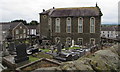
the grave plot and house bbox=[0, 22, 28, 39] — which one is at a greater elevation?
house bbox=[0, 22, 28, 39]

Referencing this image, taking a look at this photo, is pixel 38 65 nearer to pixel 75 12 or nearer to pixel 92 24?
pixel 92 24

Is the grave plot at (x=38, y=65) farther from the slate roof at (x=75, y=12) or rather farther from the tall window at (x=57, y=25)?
the slate roof at (x=75, y=12)

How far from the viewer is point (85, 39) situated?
27.7 metres

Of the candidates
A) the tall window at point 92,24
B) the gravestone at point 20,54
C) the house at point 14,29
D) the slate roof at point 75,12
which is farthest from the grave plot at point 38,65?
the house at point 14,29

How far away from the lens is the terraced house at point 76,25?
27.3m

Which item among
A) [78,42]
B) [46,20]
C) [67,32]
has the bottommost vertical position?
[78,42]

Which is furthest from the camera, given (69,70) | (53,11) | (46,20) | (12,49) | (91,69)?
(46,20)

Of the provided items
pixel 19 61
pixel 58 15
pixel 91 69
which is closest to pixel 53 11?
pixel 58 15

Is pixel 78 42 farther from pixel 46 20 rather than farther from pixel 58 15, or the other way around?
pixel 46 20

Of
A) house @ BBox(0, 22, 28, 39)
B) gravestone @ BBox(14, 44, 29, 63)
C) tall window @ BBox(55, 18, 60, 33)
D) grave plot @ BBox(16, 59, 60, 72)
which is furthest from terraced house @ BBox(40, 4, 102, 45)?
house @ BBox(0, 22, 28, 39)

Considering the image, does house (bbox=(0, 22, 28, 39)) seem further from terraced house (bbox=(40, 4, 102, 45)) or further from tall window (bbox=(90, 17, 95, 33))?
tall window (bbox=(90, 17, 95, 33))

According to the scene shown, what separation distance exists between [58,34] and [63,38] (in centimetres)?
134

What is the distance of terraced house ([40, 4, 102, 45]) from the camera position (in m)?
27.3

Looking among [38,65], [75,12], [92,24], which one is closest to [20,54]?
[38,65]
